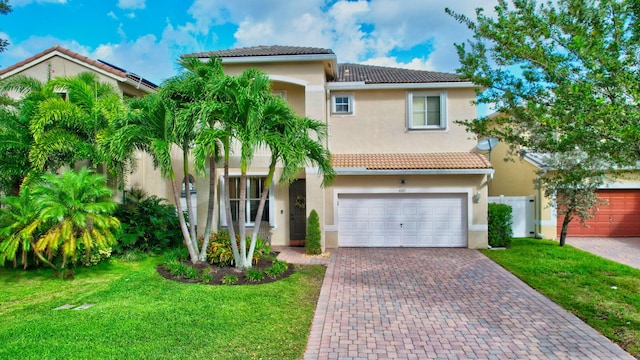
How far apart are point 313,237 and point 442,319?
21.7 feet

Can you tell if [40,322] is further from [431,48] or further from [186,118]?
[431,48]

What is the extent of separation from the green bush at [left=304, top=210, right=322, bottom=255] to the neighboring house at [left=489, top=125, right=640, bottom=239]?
830cm

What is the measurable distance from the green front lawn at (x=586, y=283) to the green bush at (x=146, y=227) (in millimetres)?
11395

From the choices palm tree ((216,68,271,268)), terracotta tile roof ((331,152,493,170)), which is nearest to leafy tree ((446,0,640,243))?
palm tree ((216,68,271,268))

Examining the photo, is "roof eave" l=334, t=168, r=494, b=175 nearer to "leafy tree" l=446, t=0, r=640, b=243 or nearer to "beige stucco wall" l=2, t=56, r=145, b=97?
"leafy tree" l=446, t=0, r=640, b=243

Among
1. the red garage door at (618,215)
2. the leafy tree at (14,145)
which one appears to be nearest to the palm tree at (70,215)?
the leafy tree at (14,145)

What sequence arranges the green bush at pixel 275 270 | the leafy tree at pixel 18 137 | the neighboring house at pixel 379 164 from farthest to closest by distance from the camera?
the neighboring house at pixel 379 164, the leafy tree at pixel 18 137, the green bush at pixel 275 270

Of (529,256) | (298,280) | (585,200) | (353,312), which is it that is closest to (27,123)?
(298,280)

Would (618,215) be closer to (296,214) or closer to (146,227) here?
(296,214)

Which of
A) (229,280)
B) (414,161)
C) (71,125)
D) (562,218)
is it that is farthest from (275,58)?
(562,218)

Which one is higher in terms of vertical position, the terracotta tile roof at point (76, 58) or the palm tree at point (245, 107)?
the terracotta tile roof at point (76, 58)

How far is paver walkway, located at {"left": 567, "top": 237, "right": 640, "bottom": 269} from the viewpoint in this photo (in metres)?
12.6

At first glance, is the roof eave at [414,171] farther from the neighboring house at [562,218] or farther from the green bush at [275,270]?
the green bush at [275,270]

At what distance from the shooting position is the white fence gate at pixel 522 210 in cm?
1614
